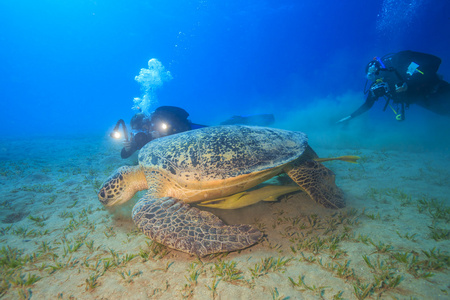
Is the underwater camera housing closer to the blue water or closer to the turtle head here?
the turtle head

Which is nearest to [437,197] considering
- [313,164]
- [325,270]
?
[313,164]

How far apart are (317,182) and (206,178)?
207cm

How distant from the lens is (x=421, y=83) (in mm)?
6215

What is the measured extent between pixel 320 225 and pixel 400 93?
7.11 metres

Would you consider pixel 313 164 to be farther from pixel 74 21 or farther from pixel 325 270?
pixel 74 21

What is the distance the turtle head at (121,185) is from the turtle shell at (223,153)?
0.38 m

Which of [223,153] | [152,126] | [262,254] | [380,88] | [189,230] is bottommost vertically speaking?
[262,254]

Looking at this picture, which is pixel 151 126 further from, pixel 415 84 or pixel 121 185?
pixel 415 84

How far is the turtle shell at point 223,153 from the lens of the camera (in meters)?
2.67

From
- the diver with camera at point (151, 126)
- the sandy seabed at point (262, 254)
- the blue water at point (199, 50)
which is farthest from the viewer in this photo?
the blue water at point (199, 50)

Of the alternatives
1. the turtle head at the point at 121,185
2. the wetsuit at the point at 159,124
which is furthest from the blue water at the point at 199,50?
the turtle head at the point at 121,185

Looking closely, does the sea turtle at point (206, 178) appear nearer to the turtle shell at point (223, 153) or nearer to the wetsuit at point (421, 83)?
the turtle shell at point (223, 153)

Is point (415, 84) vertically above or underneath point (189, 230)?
above

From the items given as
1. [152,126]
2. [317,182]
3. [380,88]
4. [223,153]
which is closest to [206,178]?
[223,153]
